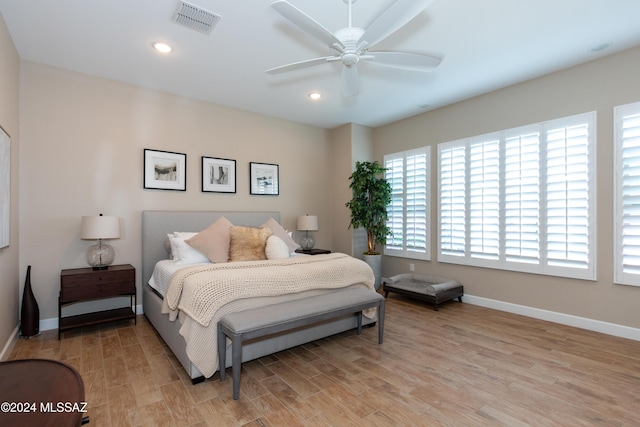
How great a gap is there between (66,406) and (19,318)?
3463 mm

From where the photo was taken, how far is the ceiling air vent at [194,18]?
2564 mm

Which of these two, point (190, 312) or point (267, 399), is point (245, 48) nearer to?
point (190, 312)

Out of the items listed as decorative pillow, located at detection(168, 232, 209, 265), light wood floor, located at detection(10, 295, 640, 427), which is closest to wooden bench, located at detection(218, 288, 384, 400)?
light wood floor, located at detection(10, 295, 640, 427)

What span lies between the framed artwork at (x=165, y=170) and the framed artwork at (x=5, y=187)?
1351mm

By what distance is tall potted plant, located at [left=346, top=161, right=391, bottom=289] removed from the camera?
5250 mm

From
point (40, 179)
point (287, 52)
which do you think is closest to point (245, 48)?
point (287, 52)

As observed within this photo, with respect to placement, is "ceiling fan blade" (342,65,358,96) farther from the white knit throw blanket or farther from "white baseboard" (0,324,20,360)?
"white baseboard" (0,324,20,360)

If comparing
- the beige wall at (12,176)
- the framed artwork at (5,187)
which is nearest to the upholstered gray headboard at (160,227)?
the beige wall at (12,176)

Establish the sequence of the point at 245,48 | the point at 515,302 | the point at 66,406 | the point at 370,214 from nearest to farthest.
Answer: the point at 66,406 < the point at 245,48 < the point at 515,302 < the point at 370,214

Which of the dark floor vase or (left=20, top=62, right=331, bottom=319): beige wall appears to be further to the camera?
(left=20, top=62, right=331, bottom=319): beige wall

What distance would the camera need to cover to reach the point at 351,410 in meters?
2.11

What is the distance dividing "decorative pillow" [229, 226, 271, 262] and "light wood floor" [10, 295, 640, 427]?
1.23 metres

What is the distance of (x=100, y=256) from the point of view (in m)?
3.59

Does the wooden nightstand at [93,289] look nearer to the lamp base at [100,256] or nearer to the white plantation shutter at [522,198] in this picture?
the lamp base at [100,256]
